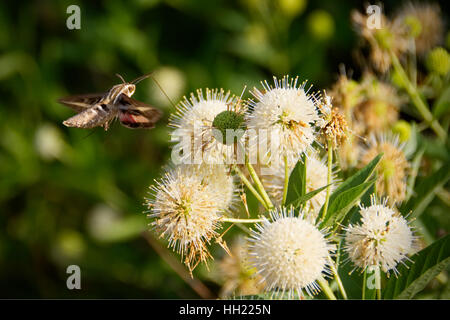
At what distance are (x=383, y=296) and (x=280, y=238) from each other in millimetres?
299

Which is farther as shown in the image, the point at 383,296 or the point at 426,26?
the point at 426,26

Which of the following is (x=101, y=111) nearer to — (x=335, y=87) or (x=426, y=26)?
(x=335, y=87)

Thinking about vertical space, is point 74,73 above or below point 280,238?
above

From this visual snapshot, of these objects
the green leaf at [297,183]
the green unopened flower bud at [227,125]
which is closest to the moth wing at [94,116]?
the green unopened flower bud at [227,125]

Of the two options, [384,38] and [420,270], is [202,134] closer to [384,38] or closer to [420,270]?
[420,270]

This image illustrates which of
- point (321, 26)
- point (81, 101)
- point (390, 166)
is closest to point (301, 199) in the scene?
point (390, 166)

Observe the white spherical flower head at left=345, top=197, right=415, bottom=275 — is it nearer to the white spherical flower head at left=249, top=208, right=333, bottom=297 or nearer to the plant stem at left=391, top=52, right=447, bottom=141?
the white spherical flower head at left=249, top=208, right=333, bottom=297

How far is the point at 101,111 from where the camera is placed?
142 cm

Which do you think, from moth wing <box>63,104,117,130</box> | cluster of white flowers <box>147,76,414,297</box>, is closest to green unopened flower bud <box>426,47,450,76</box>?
cluster of white flowers <box>147,76,414,297</box>

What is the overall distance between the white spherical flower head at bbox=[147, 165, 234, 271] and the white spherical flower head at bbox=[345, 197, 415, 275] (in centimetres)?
28

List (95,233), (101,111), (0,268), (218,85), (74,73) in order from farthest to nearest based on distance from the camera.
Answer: (74,73), (0,268), (95,233), (218,85), (101,111)

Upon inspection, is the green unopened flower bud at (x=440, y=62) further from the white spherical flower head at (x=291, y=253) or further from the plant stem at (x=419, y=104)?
the white spherical flower head at (x=291, y=253)

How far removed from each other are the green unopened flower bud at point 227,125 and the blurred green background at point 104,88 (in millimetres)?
1295
